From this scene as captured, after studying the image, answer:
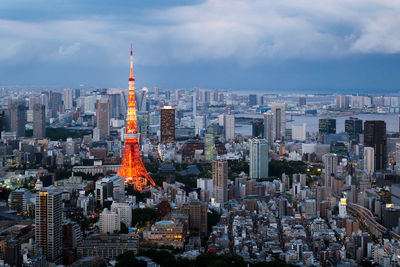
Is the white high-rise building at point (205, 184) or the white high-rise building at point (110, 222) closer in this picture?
the white high-rise building at point (110, 222)

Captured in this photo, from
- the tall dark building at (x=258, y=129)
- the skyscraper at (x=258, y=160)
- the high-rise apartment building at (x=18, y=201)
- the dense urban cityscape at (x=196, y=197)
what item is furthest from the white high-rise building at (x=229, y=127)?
the high-rise apartment building at (x=18, y=201)

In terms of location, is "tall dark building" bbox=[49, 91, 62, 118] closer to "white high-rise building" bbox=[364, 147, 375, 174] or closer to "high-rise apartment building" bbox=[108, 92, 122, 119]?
"high-rise apartment building" bbox=[108, 92, 122, 119]

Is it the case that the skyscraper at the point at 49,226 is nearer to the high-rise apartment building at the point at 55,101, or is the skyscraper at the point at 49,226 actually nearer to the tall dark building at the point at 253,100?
the high-rise apartment building at the point at 55,101

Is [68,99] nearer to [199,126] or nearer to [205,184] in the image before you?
[199,126]

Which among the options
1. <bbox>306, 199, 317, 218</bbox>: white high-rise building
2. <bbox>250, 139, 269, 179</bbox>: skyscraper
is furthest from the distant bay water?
<bbox>306, 199, 317, 218</bbox>: white high-rise building

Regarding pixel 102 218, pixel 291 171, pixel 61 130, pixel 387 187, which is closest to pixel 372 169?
pixel 291 171

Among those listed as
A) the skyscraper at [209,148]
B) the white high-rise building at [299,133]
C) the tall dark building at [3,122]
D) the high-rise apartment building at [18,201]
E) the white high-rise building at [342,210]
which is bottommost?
the white high-rise building at [342,210]

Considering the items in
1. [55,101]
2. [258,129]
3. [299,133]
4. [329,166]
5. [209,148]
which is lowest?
[329,166]

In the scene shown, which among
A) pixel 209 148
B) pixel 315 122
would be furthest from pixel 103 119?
pixel 315 122
